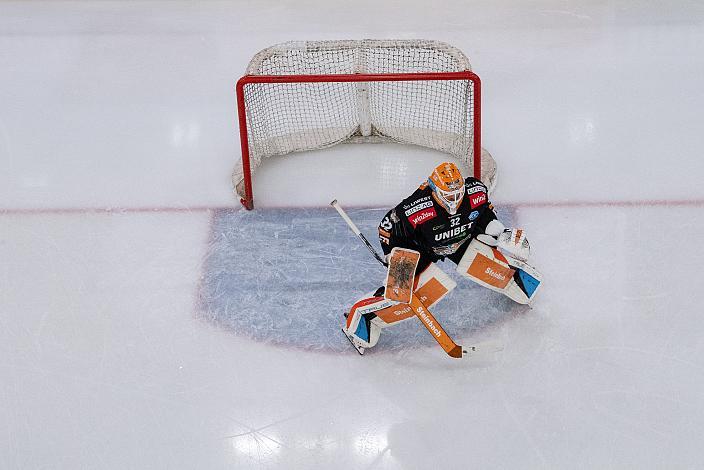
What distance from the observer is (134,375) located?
173 inches

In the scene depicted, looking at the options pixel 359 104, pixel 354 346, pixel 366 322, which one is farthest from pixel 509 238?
pixel 359 104

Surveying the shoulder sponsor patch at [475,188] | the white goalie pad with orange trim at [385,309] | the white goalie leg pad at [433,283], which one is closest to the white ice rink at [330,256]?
the white goalie pad with orange trim at [385,309]

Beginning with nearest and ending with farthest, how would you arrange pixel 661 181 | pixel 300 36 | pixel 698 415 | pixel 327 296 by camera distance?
pixel 698 415 → pixel 327 296 → pixel 661 181 → pixel 300 36

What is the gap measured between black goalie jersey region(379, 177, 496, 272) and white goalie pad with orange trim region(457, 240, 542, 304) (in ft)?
0.35

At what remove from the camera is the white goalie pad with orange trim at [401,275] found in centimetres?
416

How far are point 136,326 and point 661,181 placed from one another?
2.90m

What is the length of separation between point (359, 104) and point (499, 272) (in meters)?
1.65

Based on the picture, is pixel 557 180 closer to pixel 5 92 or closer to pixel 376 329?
pixel 376 329

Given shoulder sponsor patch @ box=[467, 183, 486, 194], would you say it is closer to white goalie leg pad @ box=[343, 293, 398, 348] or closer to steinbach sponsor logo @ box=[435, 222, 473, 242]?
steinbach sponsor logo @ box=[435, 222, 473, 242]

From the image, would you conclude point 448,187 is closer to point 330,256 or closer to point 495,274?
point 495,274

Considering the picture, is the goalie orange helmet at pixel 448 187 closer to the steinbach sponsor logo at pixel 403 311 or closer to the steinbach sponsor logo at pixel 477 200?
the steinbach sponsor logo at pixel 477 200

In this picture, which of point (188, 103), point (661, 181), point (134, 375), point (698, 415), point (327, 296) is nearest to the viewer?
point (698, 415)

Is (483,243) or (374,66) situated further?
(374,66)

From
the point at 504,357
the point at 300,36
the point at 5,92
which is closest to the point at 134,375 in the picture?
the point at 504,357
